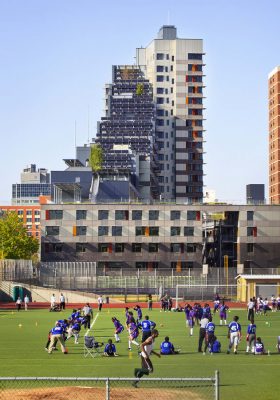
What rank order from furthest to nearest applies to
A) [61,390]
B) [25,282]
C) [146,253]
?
[146,253], [25,282], [61,390]

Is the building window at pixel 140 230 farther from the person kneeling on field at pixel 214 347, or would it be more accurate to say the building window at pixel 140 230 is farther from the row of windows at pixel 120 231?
the person kneeling on field at pixel 214 347

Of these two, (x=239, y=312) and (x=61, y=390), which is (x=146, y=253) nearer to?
(x=239, y=312)

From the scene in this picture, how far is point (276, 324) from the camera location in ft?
235

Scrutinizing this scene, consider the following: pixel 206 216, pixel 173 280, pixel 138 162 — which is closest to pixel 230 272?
pixel 173 280

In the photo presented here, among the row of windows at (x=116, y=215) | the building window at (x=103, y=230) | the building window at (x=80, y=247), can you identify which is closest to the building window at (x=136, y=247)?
the row of windows at (x=116, y=215)

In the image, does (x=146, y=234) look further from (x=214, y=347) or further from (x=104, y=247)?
(x=214, y=347)

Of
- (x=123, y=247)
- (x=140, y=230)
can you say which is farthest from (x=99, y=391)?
(x=123, y=247)

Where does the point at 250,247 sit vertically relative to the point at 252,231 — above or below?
A: below

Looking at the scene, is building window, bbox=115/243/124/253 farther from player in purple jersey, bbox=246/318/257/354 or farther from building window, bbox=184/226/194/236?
player in purple jersey, bbox=246/318/257/354

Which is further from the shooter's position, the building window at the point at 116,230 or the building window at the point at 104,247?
the building window at the point at 104,247

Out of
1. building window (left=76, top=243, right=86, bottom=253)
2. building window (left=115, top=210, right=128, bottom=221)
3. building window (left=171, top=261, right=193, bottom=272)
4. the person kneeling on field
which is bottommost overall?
the person kneeling on field

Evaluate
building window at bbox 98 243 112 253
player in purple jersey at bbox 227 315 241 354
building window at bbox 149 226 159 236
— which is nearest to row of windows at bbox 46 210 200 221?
building window at bbox 149 226 159 236

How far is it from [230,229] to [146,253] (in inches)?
608

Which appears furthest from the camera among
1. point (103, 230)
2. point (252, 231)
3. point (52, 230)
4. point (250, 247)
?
point (250, 247)
